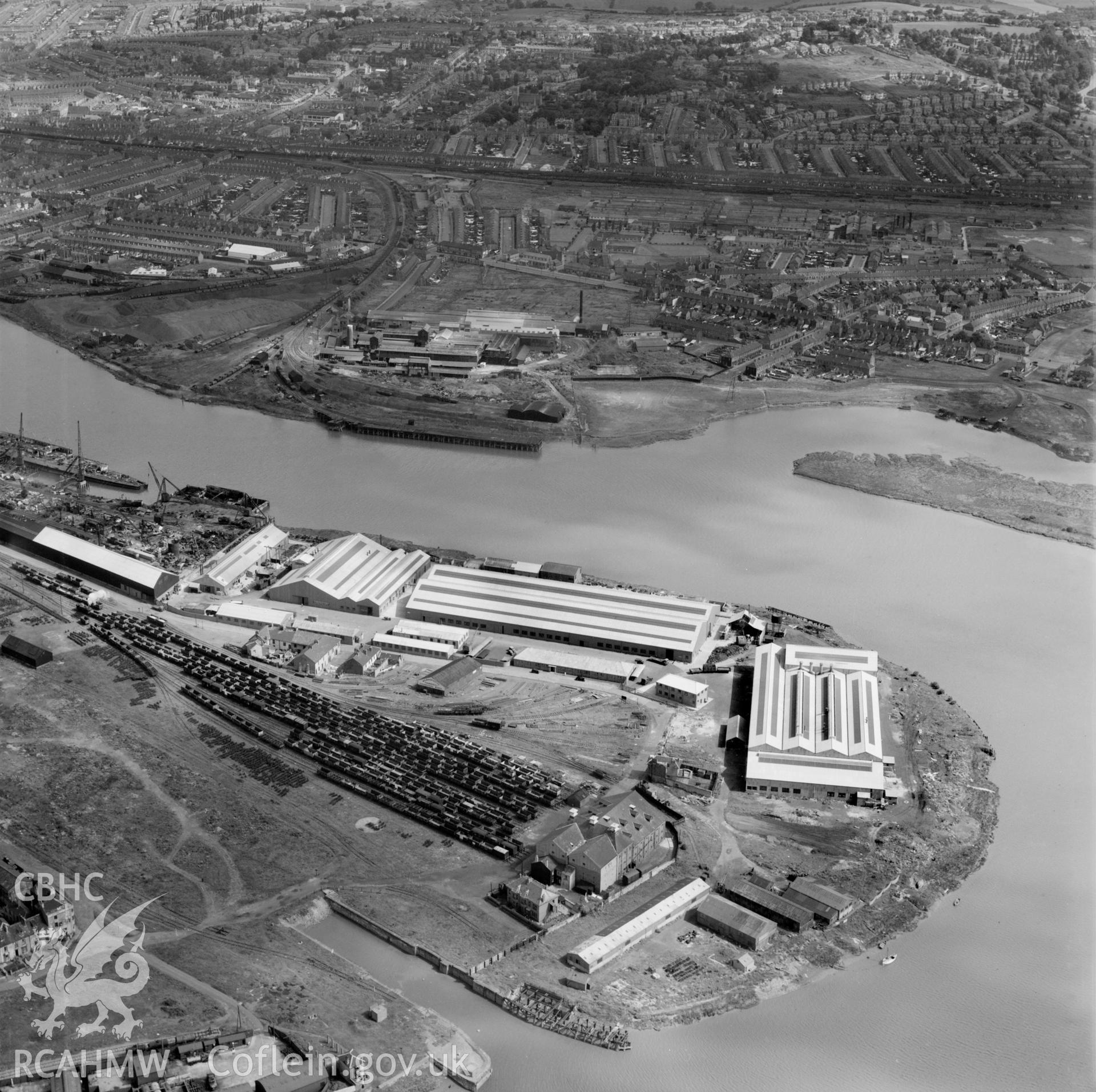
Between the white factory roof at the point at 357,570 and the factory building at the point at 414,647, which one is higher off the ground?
the white factory roof at the point at 357,570

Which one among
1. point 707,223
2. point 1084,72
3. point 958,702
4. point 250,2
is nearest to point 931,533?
point 958,702

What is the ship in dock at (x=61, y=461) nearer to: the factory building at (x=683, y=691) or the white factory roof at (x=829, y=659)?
the factory building at (x=683, y=691)

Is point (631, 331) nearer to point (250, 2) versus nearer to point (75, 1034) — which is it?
point (75, 1034)

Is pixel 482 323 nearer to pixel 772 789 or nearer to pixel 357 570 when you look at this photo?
pixel 357 570

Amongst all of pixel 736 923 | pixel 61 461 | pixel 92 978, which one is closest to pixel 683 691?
pixel 736 923

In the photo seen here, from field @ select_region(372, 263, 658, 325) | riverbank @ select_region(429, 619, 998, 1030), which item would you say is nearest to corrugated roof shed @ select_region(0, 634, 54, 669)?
riverbank @ select_region(429, 619, 998, 1030)

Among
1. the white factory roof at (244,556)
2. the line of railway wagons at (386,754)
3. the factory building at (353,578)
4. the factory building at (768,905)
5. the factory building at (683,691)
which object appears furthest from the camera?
the white factory roof at (244,556)

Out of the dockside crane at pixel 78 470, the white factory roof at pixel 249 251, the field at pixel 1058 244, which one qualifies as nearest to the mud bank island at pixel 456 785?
the dockside crane at pixel 78 470
